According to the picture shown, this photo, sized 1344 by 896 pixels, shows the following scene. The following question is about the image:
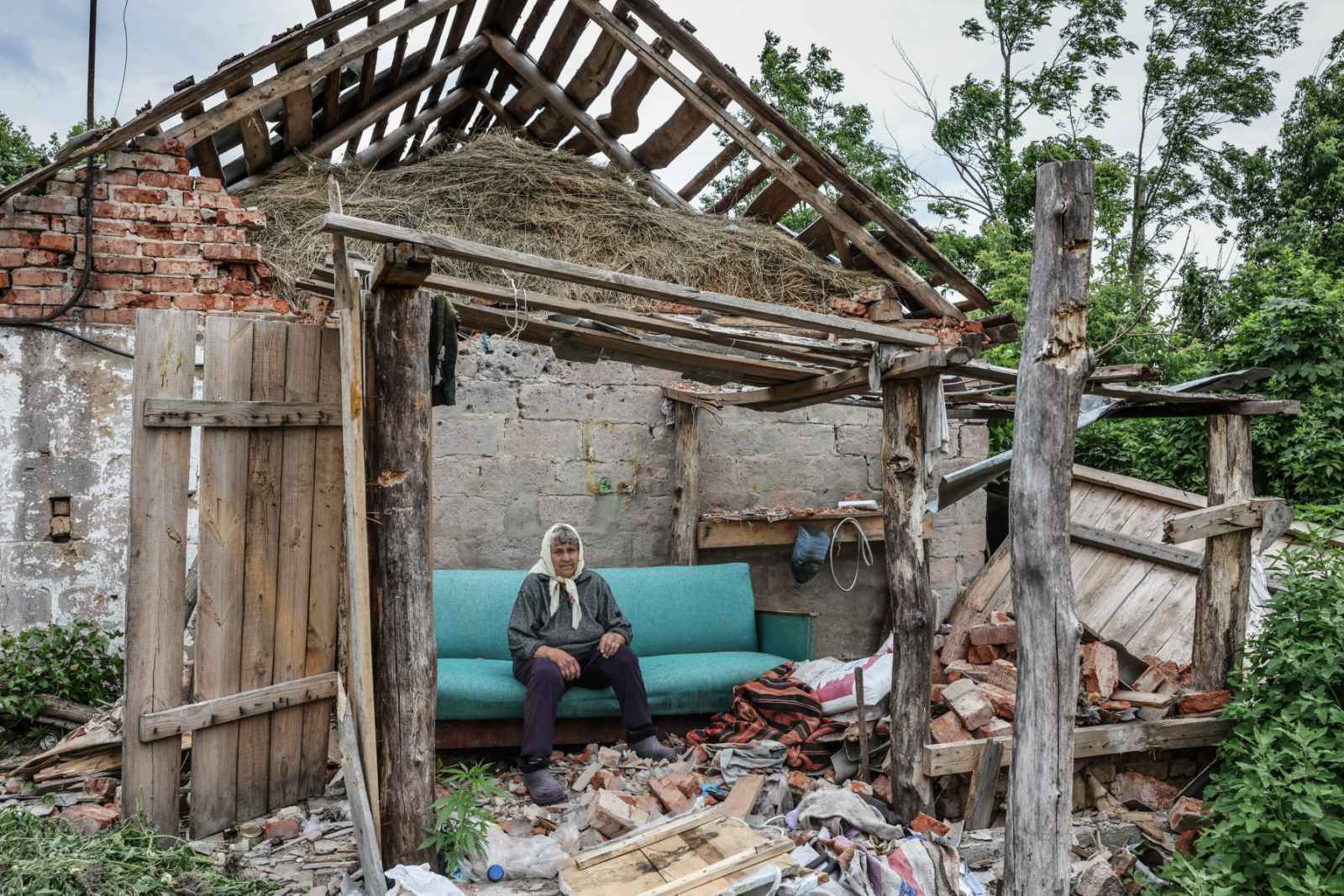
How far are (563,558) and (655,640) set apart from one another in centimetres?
116

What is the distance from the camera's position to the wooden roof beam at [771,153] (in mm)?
6938

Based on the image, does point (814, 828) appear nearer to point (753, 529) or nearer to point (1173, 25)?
point (753, 529)

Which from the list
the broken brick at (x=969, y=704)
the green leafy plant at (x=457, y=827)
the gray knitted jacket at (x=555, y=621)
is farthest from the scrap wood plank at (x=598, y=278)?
the gray knitted jacket at (x=555, y=621)

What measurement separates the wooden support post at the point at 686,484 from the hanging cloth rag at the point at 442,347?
303cm

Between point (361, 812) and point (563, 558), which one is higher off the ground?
point (563, 558)

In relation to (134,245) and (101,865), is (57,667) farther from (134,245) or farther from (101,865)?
(134,245)

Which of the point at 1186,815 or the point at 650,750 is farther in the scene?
the point at 650,750

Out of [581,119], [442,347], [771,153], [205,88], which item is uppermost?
[581,119]

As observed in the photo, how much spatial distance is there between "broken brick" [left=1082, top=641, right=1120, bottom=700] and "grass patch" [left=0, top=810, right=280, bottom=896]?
435 centimetres

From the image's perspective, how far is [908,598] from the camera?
445 cm

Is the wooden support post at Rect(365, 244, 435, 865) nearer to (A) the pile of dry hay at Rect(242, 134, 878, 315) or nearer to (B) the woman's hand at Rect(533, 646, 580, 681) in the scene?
(B) the woman's hand at Rect(533, 646, 580, 681)

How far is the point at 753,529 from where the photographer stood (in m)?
6.54

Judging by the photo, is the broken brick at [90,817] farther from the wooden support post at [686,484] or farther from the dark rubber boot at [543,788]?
the wooden support post at [686,484]

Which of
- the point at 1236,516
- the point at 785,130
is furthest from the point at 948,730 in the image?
the point at 785,130
